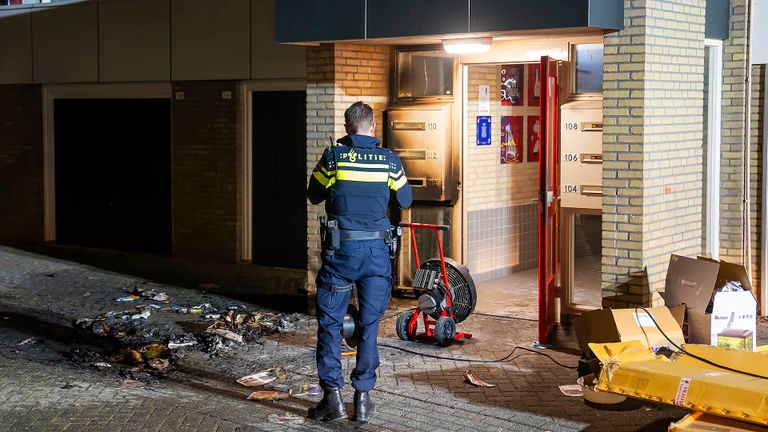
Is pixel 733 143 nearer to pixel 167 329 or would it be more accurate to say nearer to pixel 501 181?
pixel 501 181

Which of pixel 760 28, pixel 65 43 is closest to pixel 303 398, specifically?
pixel 760 28

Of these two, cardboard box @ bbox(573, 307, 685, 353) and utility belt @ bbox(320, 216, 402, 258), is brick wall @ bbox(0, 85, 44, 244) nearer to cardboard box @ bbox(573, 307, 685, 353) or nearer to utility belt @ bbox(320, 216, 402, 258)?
utility belt @ bbox(320, 216, 402, 258)

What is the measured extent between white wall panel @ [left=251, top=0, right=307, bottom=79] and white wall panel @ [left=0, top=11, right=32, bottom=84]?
4.62m

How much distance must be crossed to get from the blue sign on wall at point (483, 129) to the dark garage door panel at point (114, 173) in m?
5.34

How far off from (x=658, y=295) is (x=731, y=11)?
123 inches

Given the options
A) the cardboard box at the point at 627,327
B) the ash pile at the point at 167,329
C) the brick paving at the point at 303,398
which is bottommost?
the brick paving at the point at 303,398

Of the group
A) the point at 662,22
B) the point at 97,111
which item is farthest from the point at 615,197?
the point at 97,111

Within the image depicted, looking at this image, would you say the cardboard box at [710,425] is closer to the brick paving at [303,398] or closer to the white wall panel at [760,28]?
the brick paving at [303,398]

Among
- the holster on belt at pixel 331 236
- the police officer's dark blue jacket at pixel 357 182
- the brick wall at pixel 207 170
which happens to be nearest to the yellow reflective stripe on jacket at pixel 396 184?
the police officer's dark blue jacket at pixel 357 182

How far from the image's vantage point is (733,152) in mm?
10773

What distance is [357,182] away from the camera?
7520 millimetres

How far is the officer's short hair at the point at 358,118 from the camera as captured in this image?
7574 millimetres

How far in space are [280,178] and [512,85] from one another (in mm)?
3532

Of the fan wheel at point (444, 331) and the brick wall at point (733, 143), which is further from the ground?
the brick wall at point (733, 143)
